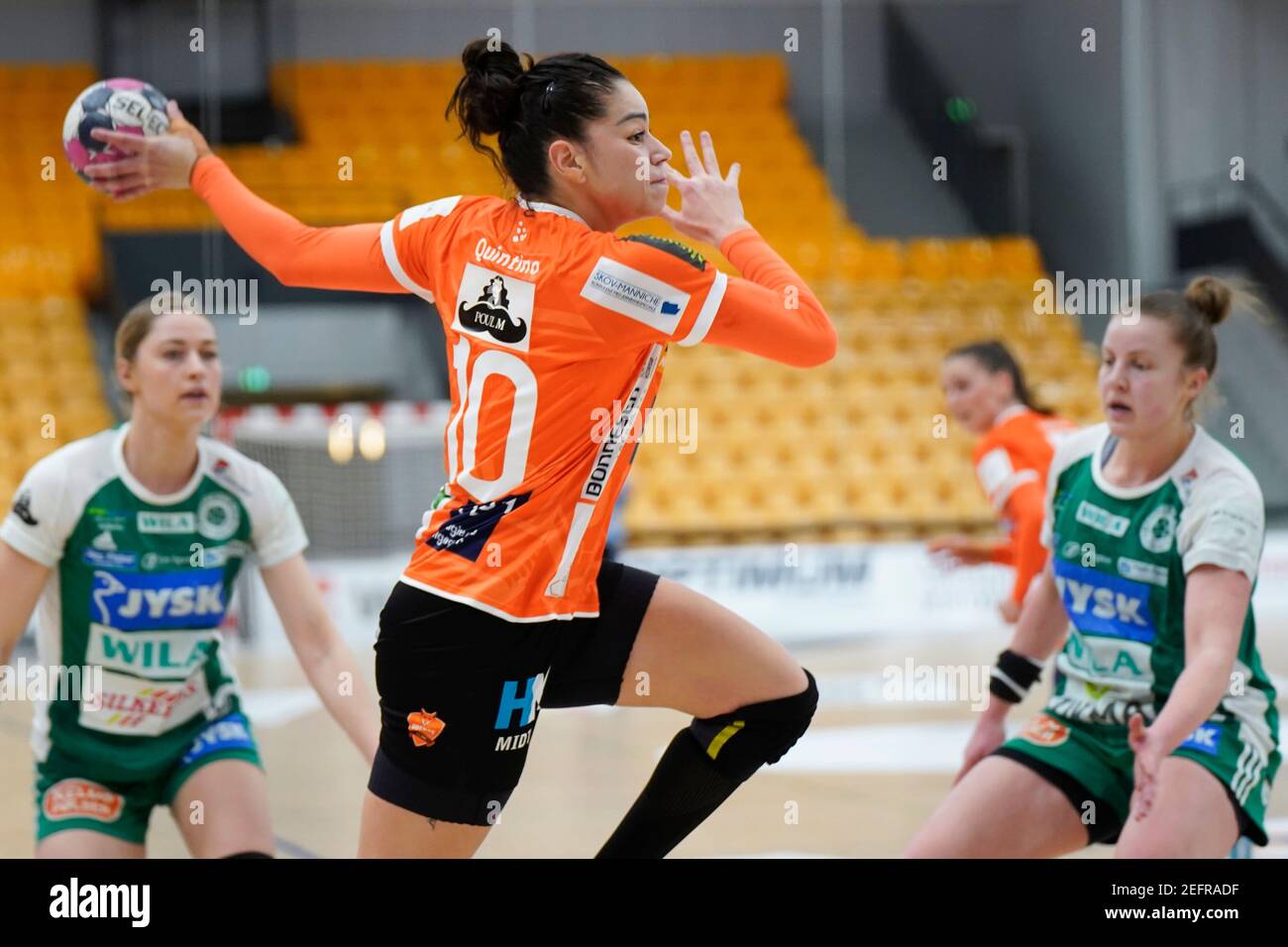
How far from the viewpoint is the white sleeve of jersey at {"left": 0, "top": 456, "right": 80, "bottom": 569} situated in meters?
2.98

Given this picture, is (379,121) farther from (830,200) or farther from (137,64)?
(830,200)

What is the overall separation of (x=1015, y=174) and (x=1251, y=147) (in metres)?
2.17

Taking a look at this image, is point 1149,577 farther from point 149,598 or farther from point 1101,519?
point 149,598

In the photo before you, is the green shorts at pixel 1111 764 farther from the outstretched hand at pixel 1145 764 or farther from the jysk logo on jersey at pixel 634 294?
the jysk logo on jersey at pixel 634 294

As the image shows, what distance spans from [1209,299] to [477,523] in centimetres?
156

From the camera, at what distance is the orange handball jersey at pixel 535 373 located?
2.23 m

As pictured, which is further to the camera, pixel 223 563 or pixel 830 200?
pixel 830 200

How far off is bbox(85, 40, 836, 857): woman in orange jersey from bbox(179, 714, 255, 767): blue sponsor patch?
2.93ft

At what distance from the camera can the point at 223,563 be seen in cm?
313

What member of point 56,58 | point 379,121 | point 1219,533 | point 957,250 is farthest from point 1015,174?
point 1219,533

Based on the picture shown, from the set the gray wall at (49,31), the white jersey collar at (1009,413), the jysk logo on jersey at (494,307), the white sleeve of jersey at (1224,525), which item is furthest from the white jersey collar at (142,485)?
the gray wall at (49,31)

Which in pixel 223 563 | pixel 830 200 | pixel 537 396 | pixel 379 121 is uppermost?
pixel 379 121

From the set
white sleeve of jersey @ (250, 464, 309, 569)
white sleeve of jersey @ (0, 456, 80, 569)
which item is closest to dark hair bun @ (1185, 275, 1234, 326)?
white sleeve of jersey @ (250, 464, 309, 569)

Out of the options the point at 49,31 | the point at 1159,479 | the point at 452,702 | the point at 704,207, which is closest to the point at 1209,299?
the point at 1159,479
